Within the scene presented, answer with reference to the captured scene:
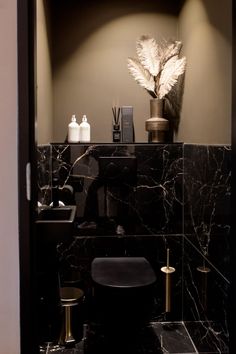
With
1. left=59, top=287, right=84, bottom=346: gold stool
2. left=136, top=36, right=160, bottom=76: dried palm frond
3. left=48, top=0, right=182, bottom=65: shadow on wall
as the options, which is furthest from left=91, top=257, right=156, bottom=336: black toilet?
left=48, top=0, right=182, bottom=65: shadow on wall

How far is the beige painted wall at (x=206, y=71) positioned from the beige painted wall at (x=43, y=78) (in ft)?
3.24

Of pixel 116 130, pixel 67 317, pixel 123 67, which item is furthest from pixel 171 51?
pixel 67 317

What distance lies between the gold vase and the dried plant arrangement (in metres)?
0.06

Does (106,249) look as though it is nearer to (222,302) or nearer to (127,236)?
(127,236)

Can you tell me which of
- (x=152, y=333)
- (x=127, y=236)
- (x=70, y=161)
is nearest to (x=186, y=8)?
(x=70, y=161)

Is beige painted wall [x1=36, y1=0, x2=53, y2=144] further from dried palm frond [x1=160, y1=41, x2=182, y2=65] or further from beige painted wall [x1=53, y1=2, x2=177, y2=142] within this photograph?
dried palm frond [x1=160, y1=41, x2=182, y2=65]

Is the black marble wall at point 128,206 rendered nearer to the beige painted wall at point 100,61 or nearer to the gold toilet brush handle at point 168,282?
the gold toilet brush handle at point 168,282

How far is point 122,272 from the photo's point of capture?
7.72 feet

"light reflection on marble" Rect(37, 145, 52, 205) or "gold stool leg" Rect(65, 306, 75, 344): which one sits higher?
"light reflection on marble" Rect(37, 145, 52, 205)

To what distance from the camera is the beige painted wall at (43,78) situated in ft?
7.10

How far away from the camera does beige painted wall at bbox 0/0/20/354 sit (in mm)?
1222

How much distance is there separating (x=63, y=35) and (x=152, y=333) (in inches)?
92.8

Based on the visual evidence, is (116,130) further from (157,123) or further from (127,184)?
(127,184)

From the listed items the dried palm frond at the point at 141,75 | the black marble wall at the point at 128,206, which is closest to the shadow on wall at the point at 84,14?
the dried palm frond at the point at 141,75
